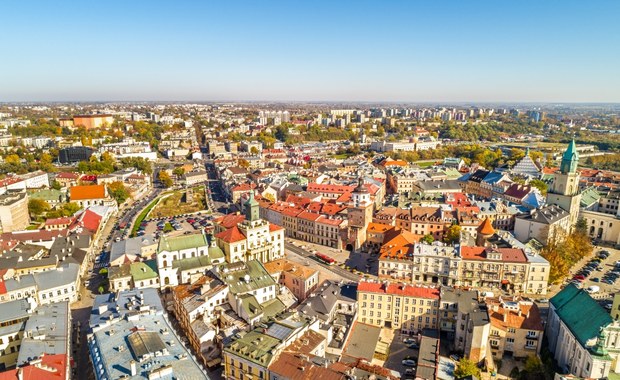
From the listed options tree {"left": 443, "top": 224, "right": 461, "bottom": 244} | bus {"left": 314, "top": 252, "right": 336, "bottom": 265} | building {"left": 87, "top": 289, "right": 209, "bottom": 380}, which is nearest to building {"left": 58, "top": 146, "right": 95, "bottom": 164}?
bus {"left": 314, "top": 252, "right": 336, "bottom": 265}

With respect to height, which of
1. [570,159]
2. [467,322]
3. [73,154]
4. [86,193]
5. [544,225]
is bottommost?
[86,193]

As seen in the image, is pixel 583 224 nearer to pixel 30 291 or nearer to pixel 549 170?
pixel 549 170

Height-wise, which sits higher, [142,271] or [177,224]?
[142,271]

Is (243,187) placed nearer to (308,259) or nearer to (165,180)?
(165,180)

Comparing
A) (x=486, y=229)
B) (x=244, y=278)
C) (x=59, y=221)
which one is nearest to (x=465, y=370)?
(x=244, y=278)

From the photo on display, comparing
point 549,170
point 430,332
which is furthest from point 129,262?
point 549,170

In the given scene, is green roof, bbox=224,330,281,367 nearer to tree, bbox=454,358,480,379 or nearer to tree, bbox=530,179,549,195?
tree, bbox=454,358,480,379

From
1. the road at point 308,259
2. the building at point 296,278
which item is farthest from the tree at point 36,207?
the building at point 296,278
